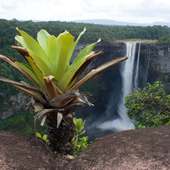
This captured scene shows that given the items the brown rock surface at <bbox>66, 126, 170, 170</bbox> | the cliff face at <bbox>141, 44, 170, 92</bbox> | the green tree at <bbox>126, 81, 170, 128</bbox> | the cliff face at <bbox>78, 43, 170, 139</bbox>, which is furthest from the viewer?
the cliff face at <bbox>78, 43, 170, 139</bbox>

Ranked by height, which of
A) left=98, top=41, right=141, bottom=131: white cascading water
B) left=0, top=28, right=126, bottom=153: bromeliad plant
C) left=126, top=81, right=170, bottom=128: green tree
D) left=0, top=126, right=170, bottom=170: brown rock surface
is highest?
left=0, top=28, right=126, bottom=153: bromeliad plant

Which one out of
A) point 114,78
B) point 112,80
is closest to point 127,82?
point 114,78

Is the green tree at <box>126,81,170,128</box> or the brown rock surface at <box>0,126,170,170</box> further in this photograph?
the green tree at <box>126,81,170,128</box>

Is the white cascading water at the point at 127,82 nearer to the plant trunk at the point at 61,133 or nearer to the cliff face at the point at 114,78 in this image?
the cliff face at the point at 114,78

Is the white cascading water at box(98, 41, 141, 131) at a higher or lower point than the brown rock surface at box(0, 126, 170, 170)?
lower

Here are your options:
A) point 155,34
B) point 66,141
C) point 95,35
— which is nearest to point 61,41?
point 66,141

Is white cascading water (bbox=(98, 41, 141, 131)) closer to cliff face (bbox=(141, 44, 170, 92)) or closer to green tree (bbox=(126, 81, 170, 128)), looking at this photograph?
cliff face (bbox=(141, 44, 170, 92))

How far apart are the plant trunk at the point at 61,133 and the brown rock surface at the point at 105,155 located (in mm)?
226

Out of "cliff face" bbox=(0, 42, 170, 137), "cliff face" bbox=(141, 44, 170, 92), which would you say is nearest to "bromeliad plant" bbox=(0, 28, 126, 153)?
"cliff face" bbox=(0, 42, 170, 137)

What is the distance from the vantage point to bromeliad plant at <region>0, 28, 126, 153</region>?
14.7 feet

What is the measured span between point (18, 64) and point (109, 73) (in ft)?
181

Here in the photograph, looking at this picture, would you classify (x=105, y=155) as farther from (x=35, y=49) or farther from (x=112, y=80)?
(x=112, y=80)

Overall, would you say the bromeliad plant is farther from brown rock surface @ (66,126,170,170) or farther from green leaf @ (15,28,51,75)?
brown rock surface @ (66,126,170,170)

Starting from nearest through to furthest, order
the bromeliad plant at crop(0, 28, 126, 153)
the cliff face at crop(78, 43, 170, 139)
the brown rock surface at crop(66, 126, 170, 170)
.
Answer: the brown rock surface at crop(66, 126, 170, 170), the bromeliad plant at crop(0, 28, 126, 153), the cliff face at crop(78, 43, 170, 139)
